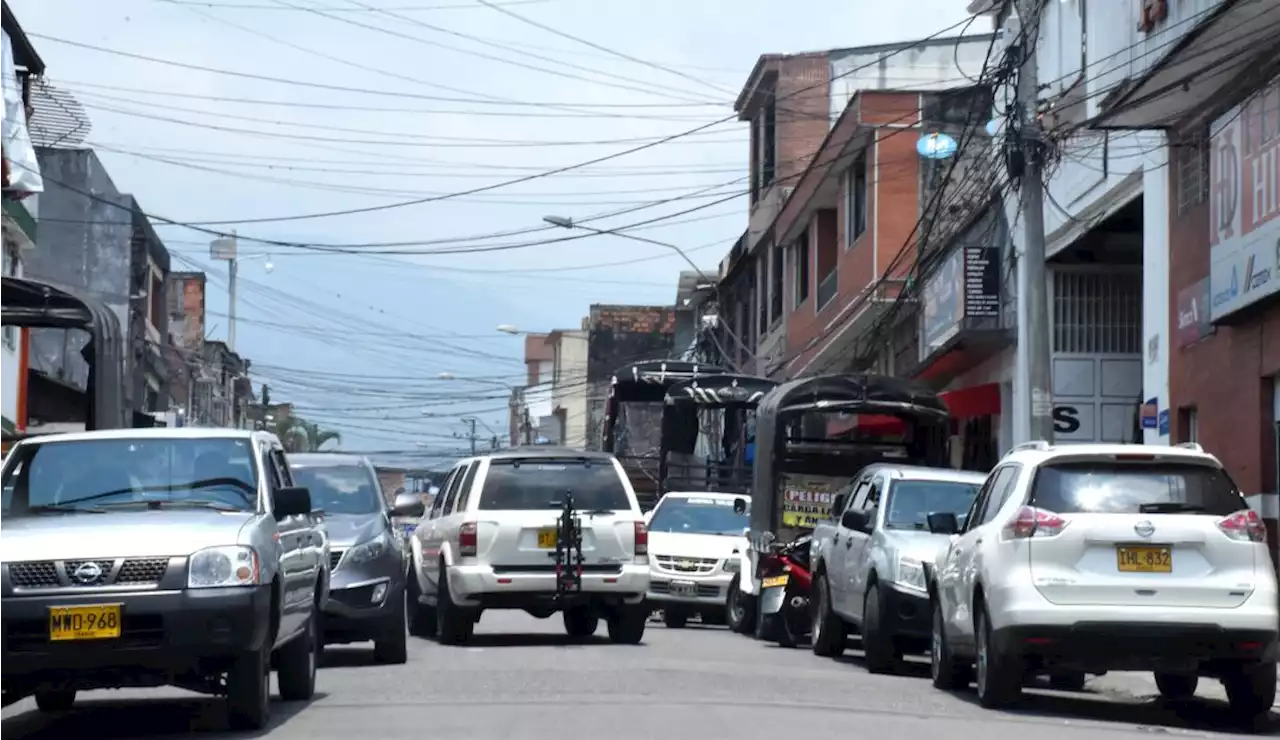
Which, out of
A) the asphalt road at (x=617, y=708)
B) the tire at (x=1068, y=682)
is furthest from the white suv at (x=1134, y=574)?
the tire at (x=1068, y=682)

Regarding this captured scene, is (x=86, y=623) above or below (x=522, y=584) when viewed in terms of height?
above

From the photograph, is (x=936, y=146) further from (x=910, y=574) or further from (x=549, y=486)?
(x=910, y=574)

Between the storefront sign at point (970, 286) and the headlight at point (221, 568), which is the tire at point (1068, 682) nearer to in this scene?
the headlight at point (221, 568)

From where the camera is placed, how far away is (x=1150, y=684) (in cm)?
1617

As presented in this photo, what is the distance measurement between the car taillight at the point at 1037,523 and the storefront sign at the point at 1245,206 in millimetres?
7227

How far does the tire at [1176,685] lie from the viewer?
48.8 feet

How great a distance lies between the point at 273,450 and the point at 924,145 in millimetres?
23063

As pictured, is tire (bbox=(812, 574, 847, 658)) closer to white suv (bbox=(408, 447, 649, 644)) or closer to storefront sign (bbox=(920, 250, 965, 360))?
white suv (bbox=(408, 447, 649, 644))

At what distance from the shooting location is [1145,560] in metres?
12.7

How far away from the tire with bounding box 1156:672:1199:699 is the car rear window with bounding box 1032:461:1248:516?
2.51 m

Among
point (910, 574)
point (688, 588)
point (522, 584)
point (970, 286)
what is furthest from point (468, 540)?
point (970, 286)

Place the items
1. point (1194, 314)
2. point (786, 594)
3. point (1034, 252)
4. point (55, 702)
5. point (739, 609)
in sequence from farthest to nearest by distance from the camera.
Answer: point (739, 609)
point (1194, 314)
point (786, 594)
point (1034, 252)
point (55, 702)

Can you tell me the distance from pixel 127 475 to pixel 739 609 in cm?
1307

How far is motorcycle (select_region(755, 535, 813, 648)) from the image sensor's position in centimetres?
2098
